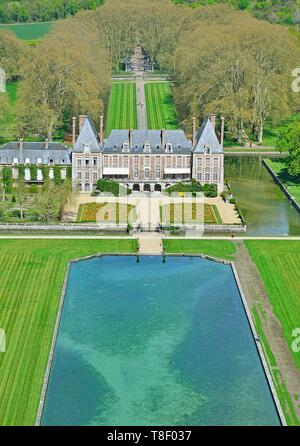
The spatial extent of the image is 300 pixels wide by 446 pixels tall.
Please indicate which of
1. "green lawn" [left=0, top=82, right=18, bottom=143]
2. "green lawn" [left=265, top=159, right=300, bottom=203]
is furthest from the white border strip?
"green lawn" [left=0, top=82, right=18, bottom=143]

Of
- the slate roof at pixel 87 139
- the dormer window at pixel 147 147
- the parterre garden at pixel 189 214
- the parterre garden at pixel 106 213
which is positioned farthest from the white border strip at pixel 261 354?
the slate roof at pixel 87 139

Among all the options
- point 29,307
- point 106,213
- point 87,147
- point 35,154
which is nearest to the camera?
point 29,307

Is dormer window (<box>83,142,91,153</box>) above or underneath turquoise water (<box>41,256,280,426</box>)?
above

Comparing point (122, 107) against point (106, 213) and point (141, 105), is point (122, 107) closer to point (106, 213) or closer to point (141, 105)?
point (141, 105)

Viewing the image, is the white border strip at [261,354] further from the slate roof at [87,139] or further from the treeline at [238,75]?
the treeline at [238,75]

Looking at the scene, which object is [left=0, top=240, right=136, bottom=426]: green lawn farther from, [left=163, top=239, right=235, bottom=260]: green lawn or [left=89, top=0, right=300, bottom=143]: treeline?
[left=89, top=0, right=300, bottom=143]: treeline

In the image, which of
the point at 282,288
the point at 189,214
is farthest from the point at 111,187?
the point at 282,288
